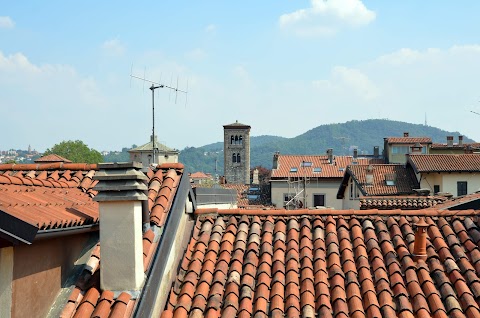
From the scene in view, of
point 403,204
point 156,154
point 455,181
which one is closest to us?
point 156,154

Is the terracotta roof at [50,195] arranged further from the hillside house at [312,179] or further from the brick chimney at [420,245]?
the hillside house at [312,179]

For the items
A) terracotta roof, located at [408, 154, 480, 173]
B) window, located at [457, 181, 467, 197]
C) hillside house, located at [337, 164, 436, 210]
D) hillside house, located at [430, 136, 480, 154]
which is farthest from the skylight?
window, located at [457, 181, 467, 197]

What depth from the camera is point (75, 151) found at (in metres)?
107

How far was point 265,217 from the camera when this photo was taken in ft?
25.4

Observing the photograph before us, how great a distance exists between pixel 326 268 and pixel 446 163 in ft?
113

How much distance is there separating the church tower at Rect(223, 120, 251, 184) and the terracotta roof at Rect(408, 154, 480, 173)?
207 ft

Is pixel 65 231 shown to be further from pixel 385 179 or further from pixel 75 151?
pixel 75 151

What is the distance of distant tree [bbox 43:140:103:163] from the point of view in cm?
10555

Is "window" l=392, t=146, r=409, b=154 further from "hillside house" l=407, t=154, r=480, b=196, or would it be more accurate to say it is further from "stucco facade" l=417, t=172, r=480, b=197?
"stucco facade" l=417, t=172, r=480, b=197

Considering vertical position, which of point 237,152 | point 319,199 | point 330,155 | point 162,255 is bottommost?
point 319,199

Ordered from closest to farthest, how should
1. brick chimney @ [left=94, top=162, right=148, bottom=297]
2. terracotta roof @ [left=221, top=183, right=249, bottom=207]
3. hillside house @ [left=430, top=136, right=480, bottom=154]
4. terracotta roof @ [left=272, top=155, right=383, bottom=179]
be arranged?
brick chimney @ [left=94, top=162, right=148, bottom=297]
terracotta roof @ [left=221, top=183, right=249, bottom=207]
hillside house @ [left=430, top=136, right=480, bottom=154]
terracotta roof @ [left=272, top=155, right=383, bottom=179]

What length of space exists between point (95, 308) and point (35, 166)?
3.21 meters

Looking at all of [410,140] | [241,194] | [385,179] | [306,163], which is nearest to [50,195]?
[385,179]

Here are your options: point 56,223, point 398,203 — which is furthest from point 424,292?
point 398,203
